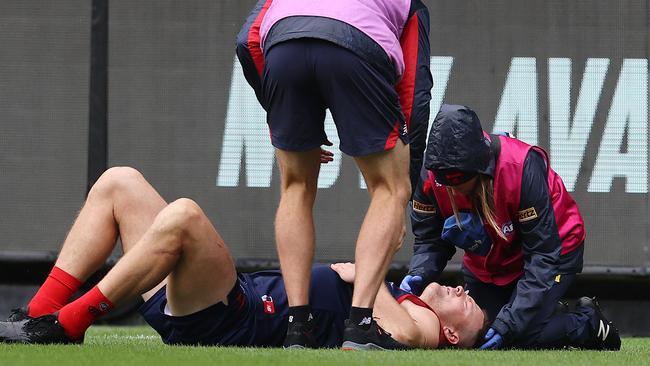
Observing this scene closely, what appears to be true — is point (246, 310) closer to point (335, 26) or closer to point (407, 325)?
point (407, 325)

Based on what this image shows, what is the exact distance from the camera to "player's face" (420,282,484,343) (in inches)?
190

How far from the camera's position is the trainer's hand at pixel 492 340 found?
4.85 meters

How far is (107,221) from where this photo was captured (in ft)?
14.9

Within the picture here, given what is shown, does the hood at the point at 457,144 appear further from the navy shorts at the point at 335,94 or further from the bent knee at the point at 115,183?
the bent knee at the point at 115,183

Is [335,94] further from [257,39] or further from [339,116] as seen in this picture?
[257,39]

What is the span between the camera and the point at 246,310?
4.51 metres

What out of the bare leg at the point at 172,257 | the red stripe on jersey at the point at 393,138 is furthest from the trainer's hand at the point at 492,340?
the bare leg at the point at 172,257

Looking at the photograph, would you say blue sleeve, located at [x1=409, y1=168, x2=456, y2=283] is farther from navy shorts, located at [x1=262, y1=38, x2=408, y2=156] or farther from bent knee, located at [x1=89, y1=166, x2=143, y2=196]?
bent knee, located at [x1=89, y1=166, x2=143, y2=196]

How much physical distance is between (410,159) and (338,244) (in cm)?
252

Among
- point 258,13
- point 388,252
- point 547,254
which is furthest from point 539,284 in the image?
point 258,13

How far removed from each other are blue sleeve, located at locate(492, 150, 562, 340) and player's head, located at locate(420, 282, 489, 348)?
0.09 m

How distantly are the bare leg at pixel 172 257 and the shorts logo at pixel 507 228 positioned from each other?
1.22 metres

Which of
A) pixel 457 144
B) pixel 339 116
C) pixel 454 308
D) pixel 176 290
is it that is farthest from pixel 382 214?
pixel 176 290

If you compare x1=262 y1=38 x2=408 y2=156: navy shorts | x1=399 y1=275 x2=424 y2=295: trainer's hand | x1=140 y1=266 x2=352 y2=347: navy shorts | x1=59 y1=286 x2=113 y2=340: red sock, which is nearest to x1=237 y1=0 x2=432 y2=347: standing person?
x1=262 y1=38 x2=408 y2=156: navy shorts
